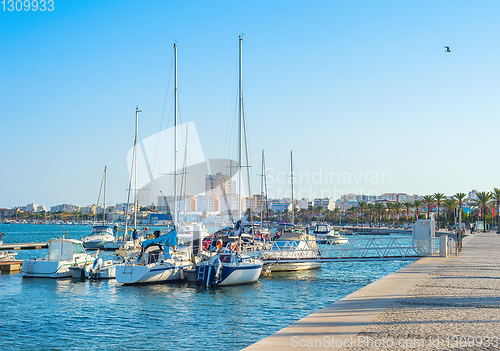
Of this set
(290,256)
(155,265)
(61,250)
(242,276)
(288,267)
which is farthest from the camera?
(290,256)

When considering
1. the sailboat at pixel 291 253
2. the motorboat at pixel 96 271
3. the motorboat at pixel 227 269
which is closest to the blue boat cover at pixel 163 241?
the motorboat at pixel 227 269

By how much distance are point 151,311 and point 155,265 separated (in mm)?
6891

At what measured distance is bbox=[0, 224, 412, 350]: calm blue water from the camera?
14.8m

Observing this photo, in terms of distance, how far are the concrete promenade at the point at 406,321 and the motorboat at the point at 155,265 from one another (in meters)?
13.1

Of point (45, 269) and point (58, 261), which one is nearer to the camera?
point (45, 269)

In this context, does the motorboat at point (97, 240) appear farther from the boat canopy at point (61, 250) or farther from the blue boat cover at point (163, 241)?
the blue boat cover at point (163, 241)

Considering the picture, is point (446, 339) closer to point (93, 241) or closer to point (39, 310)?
point (39, 310)

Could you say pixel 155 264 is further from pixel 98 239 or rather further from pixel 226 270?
pixel 98 239

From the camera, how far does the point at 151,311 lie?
62.8 feet

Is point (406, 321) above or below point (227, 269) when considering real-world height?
above

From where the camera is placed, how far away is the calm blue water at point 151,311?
14750 mm

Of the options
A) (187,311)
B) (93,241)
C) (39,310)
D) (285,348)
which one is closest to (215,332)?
(187,311)

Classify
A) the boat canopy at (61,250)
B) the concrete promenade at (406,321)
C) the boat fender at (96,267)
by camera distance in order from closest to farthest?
the concrete promenade at (406,321), the boat fender at (96,267), the boat canopy at (61,250)

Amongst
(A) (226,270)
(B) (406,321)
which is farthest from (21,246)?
(B) (406,321)
